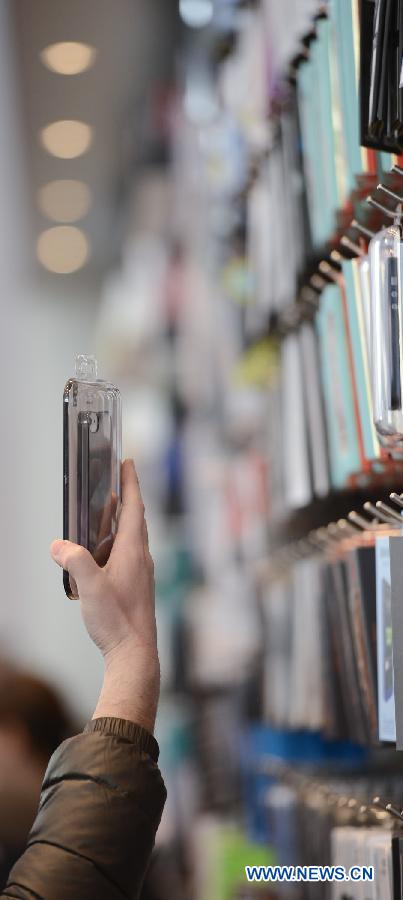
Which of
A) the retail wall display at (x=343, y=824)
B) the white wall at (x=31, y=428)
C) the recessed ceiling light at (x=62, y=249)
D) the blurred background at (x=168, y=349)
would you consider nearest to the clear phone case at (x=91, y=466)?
the retail wall display at (x=343, y=824)

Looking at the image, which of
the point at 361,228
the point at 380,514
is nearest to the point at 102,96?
the point at 361,228

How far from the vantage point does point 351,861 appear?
1.70 metres

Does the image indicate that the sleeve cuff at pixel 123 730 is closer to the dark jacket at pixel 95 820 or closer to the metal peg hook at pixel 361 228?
the dark jacket at pixel 95 820

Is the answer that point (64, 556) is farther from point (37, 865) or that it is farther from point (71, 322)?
point (71, 322)

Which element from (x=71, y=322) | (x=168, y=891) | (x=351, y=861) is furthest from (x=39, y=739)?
(x=351, y=861)

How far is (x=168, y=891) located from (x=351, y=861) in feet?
4.57

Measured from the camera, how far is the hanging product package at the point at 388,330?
1411 mm

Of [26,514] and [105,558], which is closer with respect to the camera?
[105,558]

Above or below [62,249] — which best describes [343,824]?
below

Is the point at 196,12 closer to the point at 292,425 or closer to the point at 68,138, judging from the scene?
the point at 68,138

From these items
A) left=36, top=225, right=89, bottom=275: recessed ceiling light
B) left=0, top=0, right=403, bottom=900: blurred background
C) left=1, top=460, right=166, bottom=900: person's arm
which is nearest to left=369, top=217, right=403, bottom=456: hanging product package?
left=1, top=460, right=166, bottom=900: person's arm

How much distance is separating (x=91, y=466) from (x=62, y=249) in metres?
2.16

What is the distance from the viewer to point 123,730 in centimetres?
104

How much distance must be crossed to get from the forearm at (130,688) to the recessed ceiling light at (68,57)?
2498mm
